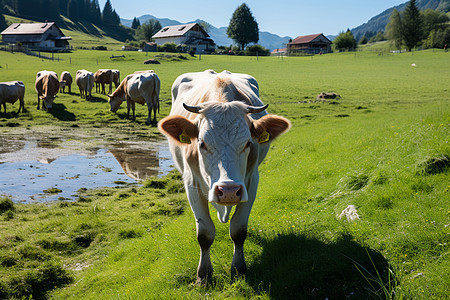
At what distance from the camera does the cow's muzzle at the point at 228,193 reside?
378 cm

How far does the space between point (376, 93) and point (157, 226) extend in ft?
87.2

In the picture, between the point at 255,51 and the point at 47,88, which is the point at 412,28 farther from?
the point at 47,88

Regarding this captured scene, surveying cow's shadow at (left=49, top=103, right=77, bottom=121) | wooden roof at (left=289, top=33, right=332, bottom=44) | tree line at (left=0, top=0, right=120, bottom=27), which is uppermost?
tree line at (left=0, top=0, right=120, bottom=27)

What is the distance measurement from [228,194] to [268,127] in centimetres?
128

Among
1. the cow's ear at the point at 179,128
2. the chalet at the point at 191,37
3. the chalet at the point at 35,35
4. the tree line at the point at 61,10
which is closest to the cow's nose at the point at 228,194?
the cow's ear at the point at 179,128

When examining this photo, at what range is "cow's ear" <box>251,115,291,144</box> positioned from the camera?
459 cm

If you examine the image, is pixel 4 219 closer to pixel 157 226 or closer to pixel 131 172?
pixel 157 226

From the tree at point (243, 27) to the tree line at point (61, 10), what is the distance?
82.7 metres

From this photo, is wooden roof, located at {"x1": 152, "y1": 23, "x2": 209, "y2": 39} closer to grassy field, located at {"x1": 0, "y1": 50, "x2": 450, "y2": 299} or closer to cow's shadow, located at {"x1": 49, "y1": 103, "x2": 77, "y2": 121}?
cow's shadow, located at {"x1": 49, "y1": 103, "x2": 77, "y2": 121}

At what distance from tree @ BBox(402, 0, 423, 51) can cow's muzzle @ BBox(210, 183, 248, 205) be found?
104245 millimetres

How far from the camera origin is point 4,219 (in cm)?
746

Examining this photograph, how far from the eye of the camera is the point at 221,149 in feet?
13.4

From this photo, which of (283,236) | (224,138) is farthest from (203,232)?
(224,138)

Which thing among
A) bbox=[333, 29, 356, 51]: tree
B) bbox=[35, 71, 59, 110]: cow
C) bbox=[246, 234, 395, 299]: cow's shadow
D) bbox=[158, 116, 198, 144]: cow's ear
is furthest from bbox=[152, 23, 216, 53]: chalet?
bbox=[246, 234, 395, 299]: cow's shadow
